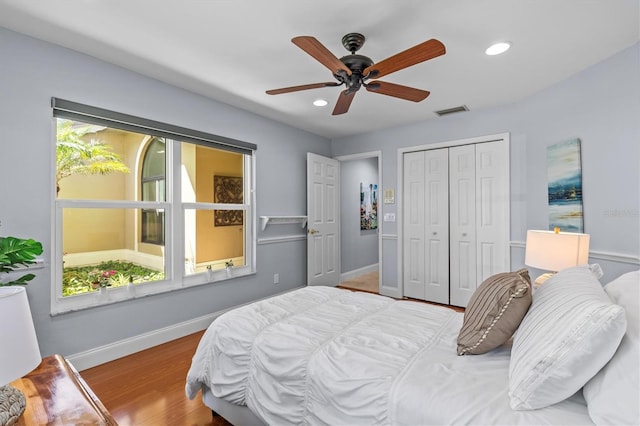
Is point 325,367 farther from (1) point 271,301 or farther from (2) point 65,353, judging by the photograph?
(2) point 65,353

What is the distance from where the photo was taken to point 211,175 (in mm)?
3594

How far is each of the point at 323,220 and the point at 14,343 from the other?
13.4 feet

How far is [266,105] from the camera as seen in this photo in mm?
3637

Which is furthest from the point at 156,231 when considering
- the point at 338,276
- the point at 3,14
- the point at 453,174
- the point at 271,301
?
the point at 453,174

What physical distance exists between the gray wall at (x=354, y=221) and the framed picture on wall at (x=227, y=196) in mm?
2253

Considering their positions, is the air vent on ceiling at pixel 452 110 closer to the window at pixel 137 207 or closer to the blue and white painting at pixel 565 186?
the blue and white painting at pixel 565 186

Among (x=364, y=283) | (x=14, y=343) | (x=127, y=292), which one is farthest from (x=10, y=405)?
(x=364, y=283)

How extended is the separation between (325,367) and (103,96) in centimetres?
270

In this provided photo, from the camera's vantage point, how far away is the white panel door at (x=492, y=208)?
12.1ft

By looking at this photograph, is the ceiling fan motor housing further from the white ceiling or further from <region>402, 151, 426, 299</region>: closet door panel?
<region>402, 151, 426, 299</region>: closet door panel

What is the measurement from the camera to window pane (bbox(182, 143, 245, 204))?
3.31m

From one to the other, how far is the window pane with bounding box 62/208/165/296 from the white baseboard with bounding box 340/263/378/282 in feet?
10.3

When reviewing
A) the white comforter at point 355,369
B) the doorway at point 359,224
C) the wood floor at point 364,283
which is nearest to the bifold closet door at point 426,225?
the wood floor at point 364,283

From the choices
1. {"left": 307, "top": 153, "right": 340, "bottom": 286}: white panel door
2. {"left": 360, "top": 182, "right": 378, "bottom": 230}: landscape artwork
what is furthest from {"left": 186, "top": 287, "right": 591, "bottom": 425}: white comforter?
{"left": 360, "top": 182, "right": 378, "bottom": 230}: landscape artwork
